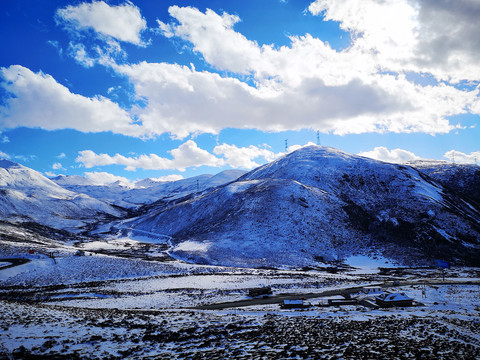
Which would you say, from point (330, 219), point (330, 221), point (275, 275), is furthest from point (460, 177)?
point (275, 275)

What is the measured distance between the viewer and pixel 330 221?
3388 inches

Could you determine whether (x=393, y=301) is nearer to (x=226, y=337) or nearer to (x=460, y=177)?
(x=226, y=337)

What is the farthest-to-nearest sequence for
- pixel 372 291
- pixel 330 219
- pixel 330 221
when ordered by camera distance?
pixel 330 219
pixel 330 221
pixel 372 291

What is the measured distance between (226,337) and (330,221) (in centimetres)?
7505

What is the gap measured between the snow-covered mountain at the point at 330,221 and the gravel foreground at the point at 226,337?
46.8 meters

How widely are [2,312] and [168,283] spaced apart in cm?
2698

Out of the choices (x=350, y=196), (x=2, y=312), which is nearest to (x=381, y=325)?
(x=2, y=312)

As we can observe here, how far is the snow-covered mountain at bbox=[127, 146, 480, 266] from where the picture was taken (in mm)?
71000

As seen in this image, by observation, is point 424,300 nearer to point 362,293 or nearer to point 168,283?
point 362,293

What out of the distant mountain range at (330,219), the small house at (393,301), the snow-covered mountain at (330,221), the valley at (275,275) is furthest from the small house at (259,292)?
the snow-covered mountain at (330,221)

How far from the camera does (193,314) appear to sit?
77.1ft

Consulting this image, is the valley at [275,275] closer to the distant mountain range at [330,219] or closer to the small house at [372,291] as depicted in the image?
the distant mountain range at [330,219]

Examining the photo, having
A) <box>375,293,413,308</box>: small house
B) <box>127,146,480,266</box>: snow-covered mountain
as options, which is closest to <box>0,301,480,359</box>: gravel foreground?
<box>375,293,413,308</box>: small house

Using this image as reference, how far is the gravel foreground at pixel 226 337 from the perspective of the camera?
45.1ft
